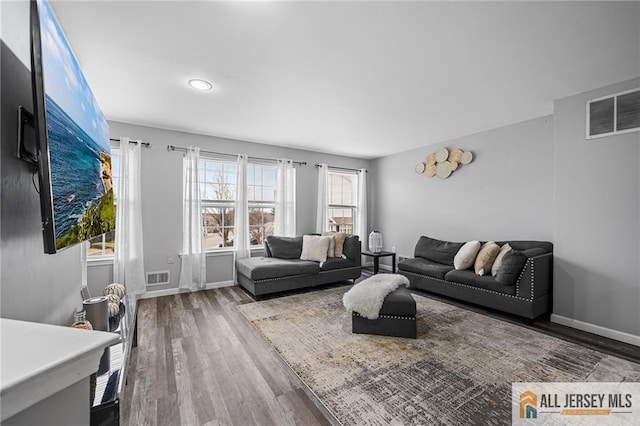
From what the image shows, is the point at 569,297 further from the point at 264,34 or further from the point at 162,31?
the point at 162,31

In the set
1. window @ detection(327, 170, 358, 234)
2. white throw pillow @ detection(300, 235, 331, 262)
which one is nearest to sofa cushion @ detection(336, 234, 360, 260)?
white throw pillow @ detection(300, 235, 331, 262)

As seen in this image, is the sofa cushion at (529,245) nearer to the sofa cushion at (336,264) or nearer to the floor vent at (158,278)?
the sofa cushion at (336,264)

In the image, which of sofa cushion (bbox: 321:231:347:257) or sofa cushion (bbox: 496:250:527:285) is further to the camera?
sofa cushion (bbox: 321:231:347:257)

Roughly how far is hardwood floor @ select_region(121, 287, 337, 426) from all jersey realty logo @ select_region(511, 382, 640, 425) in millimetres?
1259

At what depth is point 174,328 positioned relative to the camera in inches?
115

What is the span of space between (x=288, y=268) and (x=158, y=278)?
6.28 feet

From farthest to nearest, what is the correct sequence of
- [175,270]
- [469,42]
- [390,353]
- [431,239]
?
[431,239] < [175,270] < [390,353] < [469,42]

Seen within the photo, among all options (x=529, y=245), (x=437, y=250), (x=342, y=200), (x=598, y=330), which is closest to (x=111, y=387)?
(x=598, y=330)

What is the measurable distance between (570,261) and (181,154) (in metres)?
5.24

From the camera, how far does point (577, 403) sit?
71.6 inches

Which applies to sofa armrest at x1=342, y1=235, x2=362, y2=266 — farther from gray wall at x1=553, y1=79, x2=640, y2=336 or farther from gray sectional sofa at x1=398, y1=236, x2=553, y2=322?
gray wall at x1=553, y1=79, x2=640, y2=336

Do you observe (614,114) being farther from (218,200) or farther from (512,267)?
(218,200)

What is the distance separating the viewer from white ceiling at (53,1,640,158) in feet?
5.87

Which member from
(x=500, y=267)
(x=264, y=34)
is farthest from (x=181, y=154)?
(x=500, y=267)
